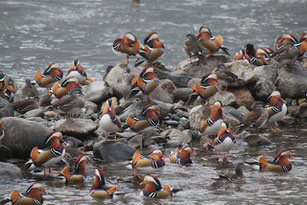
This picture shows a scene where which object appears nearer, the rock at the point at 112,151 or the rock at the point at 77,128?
the rock at the point at 112,151

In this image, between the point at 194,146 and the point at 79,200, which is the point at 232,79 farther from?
the point at 79,200

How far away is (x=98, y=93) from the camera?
14.7m

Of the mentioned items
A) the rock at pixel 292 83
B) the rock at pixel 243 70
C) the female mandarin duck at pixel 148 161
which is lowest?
the female mandarin duck at pixel 148 161

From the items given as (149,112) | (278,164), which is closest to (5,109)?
(149,112)

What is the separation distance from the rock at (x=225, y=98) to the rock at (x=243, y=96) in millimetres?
322

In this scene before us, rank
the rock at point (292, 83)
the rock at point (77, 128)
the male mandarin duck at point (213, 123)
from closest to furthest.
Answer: the male mandarin duck at point (213, 123) → the rock at point (77, 128) → the rock at point (292, 83)

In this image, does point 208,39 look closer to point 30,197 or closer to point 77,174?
point 77,174

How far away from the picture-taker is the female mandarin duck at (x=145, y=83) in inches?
524

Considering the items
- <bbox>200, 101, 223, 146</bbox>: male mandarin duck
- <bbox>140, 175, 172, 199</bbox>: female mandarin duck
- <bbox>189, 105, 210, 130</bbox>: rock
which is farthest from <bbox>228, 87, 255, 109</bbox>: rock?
<bbox>140, 175, 172, 199</bbox>: female mandarin duck

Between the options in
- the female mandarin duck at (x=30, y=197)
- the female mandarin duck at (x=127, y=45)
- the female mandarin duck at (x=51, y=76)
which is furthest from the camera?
the female mandarin duck at (x=127, y=45)

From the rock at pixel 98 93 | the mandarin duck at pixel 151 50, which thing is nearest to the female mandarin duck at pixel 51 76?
the rock at pixel 98 93

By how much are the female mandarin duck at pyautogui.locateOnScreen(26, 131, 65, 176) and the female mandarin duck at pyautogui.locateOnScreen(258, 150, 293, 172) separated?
11.5 ft

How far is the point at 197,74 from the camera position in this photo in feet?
52.6

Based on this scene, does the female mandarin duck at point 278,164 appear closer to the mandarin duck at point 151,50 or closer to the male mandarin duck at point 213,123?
the male mandarin duck at point 213,123
